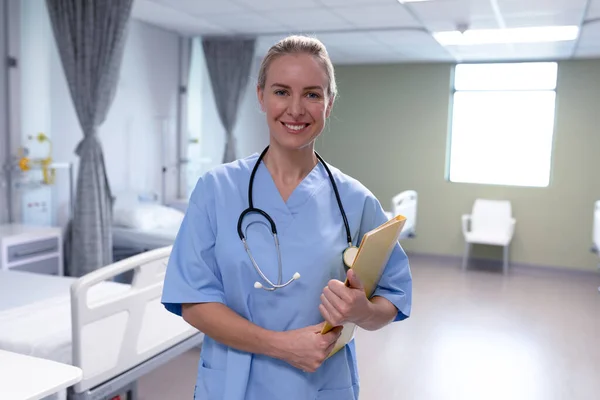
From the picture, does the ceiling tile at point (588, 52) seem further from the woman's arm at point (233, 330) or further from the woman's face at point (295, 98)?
the woman's arm at point (233, 330)

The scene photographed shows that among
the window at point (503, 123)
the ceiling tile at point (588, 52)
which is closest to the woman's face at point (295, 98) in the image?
the ceiling tile at point (588, 52)

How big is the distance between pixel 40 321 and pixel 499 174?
5.50m

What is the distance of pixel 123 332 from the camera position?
2070 mm

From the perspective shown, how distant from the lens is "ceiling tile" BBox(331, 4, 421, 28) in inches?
161

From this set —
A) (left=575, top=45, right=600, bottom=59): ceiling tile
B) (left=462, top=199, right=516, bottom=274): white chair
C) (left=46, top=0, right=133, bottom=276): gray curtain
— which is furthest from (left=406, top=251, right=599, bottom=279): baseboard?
(left=46, top=0, right=133, bottom=276): gray curtain

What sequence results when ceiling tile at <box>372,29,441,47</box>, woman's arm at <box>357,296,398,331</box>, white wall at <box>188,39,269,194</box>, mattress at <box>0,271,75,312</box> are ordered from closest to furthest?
1. woman's arm at <box>357,296,398,331</box>
2. mattress at <box>0,271,75,312</box>
3. ceiling tile at <box>372,29,441,47</box>
4. white wall at <box>188,39,269,194</box>

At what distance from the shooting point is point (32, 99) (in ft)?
13.2

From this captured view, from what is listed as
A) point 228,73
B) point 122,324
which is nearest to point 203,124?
point 228,73

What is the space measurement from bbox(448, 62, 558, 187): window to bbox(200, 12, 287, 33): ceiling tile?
8.70 ft

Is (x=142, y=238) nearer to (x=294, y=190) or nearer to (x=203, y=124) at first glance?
(x=203, y=124)

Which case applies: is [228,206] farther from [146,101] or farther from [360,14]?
[146,101]

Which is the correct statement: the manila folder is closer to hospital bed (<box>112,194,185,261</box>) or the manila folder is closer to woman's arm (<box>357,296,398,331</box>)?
woman's arm (<box>357,296,398,331</box>)

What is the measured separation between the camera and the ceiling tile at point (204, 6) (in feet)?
13.6

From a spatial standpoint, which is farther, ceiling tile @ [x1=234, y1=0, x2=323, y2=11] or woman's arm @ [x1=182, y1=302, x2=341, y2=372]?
ceiling tile @ [x1=234, y1=0, x2=323, y2=11]
